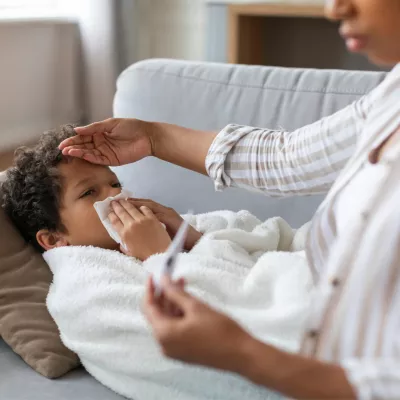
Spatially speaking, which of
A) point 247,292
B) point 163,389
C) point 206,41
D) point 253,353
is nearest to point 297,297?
point 247,292

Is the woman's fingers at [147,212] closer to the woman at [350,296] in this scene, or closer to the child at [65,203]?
the child at [65,203]

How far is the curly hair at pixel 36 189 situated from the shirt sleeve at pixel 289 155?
0.35 meters

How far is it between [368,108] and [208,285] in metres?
0.38

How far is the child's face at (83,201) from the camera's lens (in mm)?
1269

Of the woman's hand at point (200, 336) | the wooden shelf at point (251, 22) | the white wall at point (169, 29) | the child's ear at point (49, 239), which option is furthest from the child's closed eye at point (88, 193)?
the white wall at point (169, 29)

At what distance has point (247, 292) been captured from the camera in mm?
1003

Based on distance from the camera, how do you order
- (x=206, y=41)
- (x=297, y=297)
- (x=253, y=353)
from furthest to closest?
(x=206, y=41), (x=297, y=297), (x=253, y=353)

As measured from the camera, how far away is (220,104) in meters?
1.51

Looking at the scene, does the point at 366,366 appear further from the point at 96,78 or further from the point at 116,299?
the point at 96,78

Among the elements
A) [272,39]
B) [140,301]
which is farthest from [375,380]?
[272,39]

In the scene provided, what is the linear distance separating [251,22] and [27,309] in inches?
88.6

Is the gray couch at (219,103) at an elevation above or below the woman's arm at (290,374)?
below

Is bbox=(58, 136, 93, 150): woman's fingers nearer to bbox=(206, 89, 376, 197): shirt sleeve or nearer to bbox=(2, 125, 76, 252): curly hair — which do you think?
bbox=(2, 125, 76, 252): curly hair

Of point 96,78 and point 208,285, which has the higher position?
point 208,285
